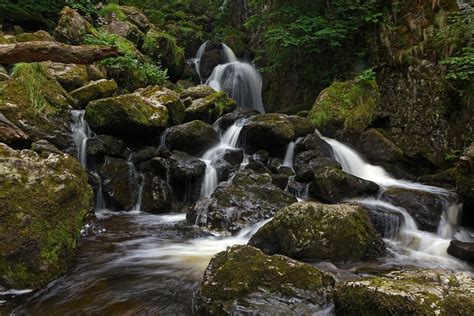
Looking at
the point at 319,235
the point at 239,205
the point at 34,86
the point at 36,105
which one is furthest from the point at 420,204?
the point at 34,86

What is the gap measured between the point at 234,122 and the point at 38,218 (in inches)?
295

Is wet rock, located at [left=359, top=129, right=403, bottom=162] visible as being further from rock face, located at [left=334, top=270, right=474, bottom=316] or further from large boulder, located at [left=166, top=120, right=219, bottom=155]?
rock face, located at [left=334, top=270, right=474, bottom=316]

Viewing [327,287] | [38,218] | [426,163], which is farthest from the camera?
[426,163]

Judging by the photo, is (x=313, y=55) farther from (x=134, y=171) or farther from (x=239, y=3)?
(x=239, y=3)

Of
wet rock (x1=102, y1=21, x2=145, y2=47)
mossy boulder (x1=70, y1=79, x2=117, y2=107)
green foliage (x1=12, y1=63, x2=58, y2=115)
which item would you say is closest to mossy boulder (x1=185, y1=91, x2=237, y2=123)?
mossy boulder (x1=70, y1=79, x2=117, y2=107)

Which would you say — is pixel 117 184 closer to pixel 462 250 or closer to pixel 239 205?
pixel 239 205

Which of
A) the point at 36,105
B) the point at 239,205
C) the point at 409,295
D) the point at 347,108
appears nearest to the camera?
the point at 409,295

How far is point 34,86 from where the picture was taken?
7.91 meters

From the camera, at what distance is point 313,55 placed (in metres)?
12.3

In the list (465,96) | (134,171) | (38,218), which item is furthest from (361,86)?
(38,218)

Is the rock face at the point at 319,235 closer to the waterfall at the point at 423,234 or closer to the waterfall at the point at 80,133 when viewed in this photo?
the waterfall at the point at 423,234

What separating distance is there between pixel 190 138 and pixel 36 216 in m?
5.28

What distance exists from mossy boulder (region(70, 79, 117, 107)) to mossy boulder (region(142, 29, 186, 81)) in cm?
507

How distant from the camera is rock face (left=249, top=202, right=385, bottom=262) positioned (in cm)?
500
